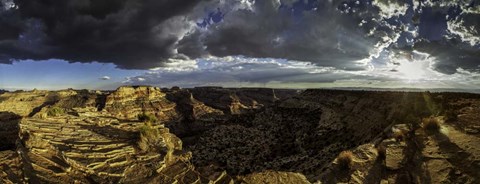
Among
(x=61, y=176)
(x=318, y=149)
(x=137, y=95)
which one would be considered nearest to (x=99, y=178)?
(x=61, y=176)

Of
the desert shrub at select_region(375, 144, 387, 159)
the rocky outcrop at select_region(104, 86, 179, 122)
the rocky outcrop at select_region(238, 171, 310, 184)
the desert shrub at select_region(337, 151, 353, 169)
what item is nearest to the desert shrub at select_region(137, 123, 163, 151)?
the rocky outcrop at select_region(238, 171, 310, 184)

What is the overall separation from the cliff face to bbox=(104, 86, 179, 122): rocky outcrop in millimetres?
64865

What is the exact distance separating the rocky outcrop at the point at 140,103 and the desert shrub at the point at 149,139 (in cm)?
8636

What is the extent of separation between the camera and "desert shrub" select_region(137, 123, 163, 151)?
83.6ft

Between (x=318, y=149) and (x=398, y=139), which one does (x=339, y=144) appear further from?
(x=398, y=139)

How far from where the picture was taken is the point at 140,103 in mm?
123812

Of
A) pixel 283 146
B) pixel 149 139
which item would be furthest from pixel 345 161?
pixel 283 146

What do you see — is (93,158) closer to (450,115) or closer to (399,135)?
(399,135)

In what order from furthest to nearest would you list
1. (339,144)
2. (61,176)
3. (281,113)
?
(281,113) → (339,144) → (61,176)

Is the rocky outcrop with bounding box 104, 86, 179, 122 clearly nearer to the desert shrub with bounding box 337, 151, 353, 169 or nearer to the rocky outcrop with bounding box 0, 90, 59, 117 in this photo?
the rocky outcrop with bounding box 0, 90, 59, 117

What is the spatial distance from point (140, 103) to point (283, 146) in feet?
286

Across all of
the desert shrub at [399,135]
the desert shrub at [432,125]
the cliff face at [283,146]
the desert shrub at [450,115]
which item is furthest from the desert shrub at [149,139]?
the desert shrub at [450,115]

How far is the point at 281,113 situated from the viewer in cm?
6103

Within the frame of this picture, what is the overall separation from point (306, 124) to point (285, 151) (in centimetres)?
890
